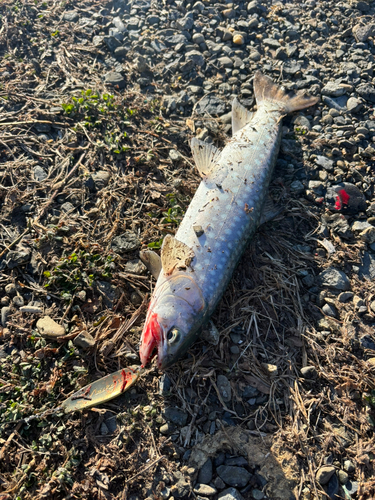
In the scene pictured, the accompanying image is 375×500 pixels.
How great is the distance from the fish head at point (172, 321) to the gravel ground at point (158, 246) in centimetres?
32

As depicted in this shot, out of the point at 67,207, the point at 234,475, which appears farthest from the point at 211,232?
the point at 234,475

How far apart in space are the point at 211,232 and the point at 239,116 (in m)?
2.25

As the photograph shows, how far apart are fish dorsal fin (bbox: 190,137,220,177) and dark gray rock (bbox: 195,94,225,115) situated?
1.04 metres

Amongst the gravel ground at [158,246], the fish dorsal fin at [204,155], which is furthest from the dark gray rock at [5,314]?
the fish dorsal fin at [204,155]

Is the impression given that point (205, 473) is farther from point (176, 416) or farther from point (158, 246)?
point (158, 246)

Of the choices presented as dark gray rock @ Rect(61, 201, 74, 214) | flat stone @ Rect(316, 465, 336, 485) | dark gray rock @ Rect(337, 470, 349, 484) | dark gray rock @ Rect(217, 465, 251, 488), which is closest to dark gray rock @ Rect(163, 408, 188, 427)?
dark gray rock @ Rect(217, 465, 251, 488)

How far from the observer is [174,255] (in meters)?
3.73

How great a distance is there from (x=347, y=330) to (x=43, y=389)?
3.38m

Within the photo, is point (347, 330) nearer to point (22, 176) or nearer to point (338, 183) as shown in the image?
point (338, 183)

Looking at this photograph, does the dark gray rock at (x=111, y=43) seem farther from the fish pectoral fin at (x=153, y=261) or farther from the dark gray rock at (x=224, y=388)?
the dark gray rock at (x=224, y=388)

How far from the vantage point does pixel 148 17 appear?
20.7 feet

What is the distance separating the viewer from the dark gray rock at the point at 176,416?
3.38 meters

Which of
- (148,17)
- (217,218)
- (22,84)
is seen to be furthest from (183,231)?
(148,17)

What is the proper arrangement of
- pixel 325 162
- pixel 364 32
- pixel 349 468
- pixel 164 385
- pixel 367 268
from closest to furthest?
pixel 349 468 < pixel 164 385 < pixel 367 268 < pixel 325 162 < pixel 364 32
